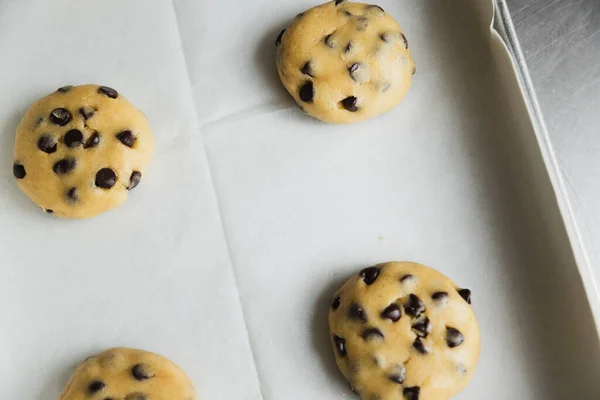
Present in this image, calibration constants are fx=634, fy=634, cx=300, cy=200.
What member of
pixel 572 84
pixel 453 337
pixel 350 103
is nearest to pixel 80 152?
pixel 350 103

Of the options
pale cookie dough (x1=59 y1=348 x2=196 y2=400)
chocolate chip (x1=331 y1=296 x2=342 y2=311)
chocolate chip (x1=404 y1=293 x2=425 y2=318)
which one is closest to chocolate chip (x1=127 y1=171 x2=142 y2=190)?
pale cookie dough (x1=59 y1=348 x2=196 y2=400)

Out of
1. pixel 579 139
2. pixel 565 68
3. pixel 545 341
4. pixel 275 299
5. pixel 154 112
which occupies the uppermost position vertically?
pixel 154 112

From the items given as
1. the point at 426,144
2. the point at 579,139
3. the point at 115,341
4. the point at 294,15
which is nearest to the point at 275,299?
the point at 115,341

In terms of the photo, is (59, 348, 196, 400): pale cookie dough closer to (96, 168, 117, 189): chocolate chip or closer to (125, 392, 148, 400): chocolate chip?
(125, 392, 148, 400): chocolate chip

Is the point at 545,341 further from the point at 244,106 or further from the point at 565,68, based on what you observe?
the point at 244,106

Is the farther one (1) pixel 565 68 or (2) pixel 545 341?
(1) pixel 565 68

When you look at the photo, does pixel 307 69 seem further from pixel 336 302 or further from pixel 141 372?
pixel 141 372

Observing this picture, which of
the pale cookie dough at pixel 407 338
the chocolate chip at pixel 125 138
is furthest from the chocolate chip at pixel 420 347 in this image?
the chocolate chip at pixel 125 138

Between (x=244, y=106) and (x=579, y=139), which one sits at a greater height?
(x=244, y=106)
